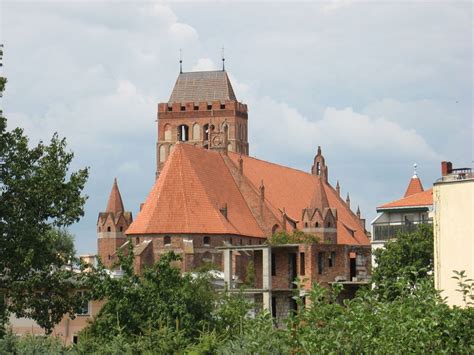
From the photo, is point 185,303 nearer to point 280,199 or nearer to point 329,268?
point 329,268

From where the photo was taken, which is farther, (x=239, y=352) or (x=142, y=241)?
(x=142, y=241)

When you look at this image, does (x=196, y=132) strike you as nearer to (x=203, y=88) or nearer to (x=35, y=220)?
(x=203, y=88)

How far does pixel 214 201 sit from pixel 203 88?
34156mm

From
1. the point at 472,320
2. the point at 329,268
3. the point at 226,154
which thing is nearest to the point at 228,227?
the point at 226,154

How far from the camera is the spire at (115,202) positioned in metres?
106

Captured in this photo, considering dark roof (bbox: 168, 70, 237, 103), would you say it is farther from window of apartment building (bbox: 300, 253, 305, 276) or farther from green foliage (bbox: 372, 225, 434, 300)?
green foliage (bbox: 372, 225, 434, 300)

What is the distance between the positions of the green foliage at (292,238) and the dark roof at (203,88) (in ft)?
106

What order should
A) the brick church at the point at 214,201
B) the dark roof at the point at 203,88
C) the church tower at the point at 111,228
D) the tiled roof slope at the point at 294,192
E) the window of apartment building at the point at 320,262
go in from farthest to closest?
the dark roof at the point at 203,88
the tiled roof slope at the point at 294,192
the church tower at the point at 111,228
the brick church at the point at 214,201
the window of apartment building at the point at 320,262

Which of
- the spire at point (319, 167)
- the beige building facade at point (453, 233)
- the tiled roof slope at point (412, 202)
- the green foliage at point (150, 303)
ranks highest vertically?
the spire at point (319, 167)

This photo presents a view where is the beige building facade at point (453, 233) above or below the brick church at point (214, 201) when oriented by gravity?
below

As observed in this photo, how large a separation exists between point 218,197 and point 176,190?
517cm

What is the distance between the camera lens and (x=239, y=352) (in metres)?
26.2

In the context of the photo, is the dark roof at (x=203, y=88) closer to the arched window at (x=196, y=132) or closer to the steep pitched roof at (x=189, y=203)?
the arched window at (x=196, y=132)

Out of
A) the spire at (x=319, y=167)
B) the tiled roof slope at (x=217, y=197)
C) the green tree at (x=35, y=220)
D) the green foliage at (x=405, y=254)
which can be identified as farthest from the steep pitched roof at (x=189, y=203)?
the green tree at (x=35, y=220)
